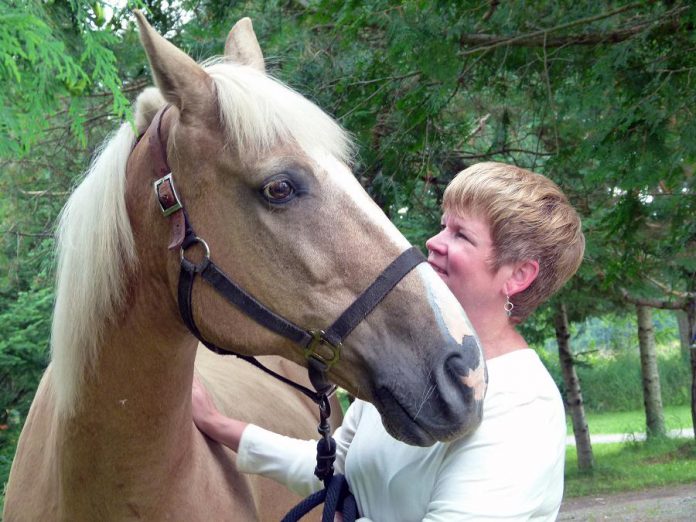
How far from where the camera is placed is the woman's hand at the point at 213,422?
8.22ft

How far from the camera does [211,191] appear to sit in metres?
2.04

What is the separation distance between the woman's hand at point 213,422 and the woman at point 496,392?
0.40 meters

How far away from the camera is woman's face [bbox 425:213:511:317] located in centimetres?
200

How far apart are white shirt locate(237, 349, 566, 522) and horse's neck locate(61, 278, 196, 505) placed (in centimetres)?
54

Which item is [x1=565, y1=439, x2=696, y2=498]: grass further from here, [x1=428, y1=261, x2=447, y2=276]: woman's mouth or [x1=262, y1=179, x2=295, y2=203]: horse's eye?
[x1=262, y1=179, x2=295, y2=203]: horse's eye

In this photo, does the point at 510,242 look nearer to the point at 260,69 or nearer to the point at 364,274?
the point at 364,274

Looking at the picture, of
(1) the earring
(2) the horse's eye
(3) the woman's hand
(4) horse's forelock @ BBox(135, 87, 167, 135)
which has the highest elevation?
(4) horse's forelock @ BBox(135, 87, 167, 135)

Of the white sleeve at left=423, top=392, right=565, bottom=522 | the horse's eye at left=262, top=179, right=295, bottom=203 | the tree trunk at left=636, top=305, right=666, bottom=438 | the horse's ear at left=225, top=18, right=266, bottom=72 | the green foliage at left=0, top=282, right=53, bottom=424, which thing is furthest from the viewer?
the tree trunk at left=636, top=305, right=666, bottom=438

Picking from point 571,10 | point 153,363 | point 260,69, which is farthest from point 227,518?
point 571,10

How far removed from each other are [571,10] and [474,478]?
3.11 m

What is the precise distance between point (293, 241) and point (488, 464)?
693 mm

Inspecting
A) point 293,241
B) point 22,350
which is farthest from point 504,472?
point 22,350

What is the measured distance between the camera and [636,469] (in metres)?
11.7

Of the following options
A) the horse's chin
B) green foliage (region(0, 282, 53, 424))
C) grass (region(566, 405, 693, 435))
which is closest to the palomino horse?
the horse's chin
